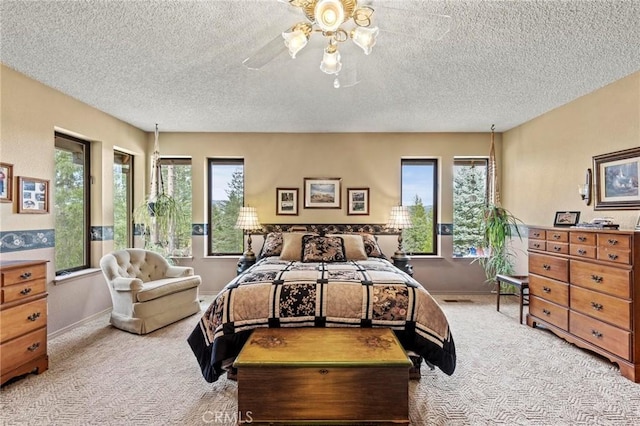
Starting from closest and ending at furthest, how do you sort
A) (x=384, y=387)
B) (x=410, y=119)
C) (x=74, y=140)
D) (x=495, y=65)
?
1. (x=384, y=387)
2. (x=495, y=65)
3. (x=74, y=140)
4. (x=410, y=119)

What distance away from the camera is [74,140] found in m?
3.70

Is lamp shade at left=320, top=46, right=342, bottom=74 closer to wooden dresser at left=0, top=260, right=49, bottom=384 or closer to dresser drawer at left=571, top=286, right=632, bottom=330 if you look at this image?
wooden dresser at left=0, top=260, right=49, bottom=384

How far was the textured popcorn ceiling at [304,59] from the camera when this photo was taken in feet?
6.46

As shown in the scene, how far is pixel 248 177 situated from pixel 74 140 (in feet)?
7.24

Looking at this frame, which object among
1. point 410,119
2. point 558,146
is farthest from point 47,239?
point 558,146

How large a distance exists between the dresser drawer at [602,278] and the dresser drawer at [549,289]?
160mm

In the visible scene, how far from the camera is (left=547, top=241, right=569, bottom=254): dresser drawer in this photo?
3018mm

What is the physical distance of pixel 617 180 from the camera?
2.99 m

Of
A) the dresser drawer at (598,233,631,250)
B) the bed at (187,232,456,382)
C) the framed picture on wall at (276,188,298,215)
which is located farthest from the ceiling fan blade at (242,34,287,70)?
the dresser drawer at (598,233,631,250)

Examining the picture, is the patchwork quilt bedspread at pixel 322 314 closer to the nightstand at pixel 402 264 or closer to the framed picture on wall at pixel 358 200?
the nightstand at pixel 402 264

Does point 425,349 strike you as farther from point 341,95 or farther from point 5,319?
point 5,319

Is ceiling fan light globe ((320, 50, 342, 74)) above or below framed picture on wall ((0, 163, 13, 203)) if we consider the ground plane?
above

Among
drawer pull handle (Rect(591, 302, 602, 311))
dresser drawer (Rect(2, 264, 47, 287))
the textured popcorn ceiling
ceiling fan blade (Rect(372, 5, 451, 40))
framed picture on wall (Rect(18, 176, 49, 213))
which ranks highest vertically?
the textured popcorn ceiling

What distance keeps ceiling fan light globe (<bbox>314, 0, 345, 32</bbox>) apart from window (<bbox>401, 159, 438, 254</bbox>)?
359 centimetres
